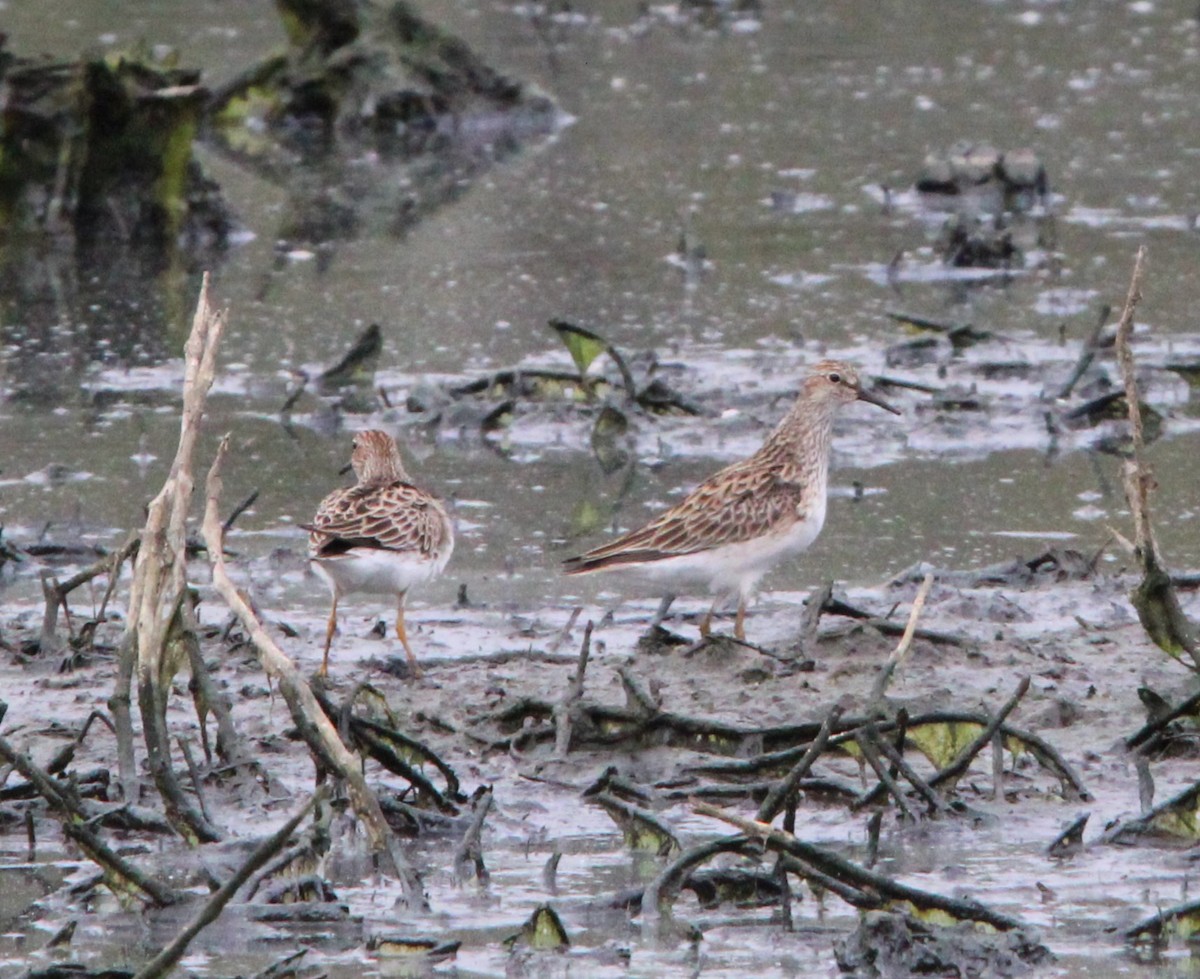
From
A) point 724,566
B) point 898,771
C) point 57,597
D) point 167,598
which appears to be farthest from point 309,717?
point 724,566

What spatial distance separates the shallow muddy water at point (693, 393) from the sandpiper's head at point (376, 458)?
402mm

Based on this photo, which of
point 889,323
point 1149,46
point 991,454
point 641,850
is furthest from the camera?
point 1149,46

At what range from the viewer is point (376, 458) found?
27.0 feet

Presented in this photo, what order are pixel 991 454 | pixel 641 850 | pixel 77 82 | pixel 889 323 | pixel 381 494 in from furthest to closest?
pixel 77 82 < pixel 889 323 < pixel 991 454 < pixel 381 494 < pixel 641 850

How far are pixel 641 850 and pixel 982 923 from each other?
96 cm

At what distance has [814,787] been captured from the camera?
572 centimetres

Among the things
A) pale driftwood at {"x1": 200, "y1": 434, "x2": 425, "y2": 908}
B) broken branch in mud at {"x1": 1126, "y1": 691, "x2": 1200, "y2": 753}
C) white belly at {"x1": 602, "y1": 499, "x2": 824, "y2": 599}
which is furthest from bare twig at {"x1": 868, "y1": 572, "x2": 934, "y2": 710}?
white belly at {"x1": 602, "y1": 499, "x2": 824, "y2": 599}

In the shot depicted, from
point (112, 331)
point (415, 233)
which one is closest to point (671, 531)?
point (112, 331)

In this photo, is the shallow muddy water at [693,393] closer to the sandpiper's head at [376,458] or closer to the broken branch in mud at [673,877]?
the broken branch in mud at [673,877]

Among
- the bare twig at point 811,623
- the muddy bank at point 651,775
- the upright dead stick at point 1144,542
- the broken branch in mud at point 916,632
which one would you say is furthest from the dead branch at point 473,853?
the broken branch in mud at point 916,632

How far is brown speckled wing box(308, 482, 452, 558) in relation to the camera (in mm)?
7160

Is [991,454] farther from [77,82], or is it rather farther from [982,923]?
[77,82]

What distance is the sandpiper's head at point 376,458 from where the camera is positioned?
26.8ft

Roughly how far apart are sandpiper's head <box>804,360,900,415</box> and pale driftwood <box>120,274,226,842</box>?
347 cm
